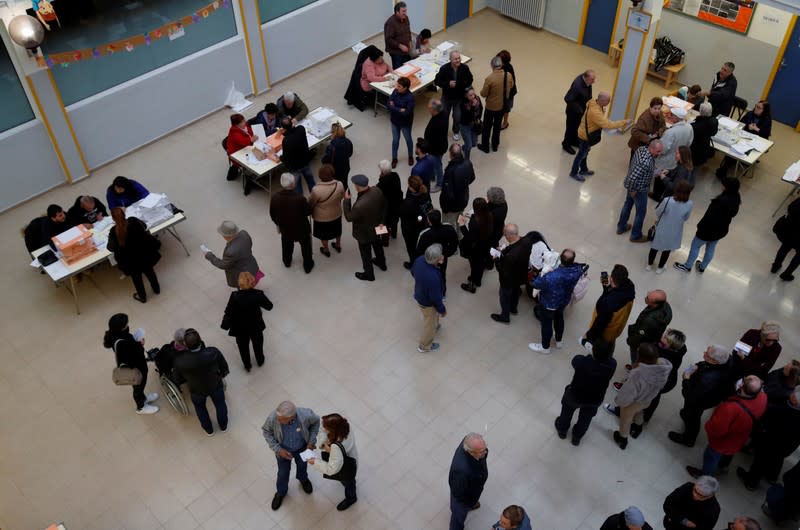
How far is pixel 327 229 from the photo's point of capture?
842 centimetres

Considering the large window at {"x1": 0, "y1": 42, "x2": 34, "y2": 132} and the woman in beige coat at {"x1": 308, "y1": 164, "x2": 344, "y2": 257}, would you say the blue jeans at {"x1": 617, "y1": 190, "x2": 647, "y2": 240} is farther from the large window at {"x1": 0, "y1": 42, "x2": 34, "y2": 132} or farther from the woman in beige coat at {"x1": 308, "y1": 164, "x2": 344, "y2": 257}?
the large window at {"x1": 0, "y1": 42, "x2": 34, "y2": 132}

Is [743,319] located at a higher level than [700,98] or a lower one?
lower

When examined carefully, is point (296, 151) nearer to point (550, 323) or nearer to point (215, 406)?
point (215, 406)

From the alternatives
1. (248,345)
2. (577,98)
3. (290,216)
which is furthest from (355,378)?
(577,98)

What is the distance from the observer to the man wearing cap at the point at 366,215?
25.9ft

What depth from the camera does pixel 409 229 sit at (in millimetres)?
7992

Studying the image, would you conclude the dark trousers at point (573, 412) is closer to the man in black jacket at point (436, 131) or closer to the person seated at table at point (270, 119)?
the man in black jacket at point (436, 131)

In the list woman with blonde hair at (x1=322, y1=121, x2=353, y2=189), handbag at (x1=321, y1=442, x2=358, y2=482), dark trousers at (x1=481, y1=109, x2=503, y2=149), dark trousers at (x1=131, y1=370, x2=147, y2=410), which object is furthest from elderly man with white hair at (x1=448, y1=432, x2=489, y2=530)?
dark trousers at (x1=481, y1=109, x2=503, y2=149)

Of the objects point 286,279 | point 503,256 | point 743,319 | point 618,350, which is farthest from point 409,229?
point 743,319

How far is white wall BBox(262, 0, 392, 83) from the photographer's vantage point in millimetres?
11508

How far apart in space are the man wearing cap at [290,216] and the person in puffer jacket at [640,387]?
157 inches

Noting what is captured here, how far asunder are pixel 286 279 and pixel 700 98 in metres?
6.36

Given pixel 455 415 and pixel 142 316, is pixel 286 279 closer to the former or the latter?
pixel 142 316

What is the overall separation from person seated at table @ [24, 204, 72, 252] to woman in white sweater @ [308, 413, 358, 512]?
179 inches
